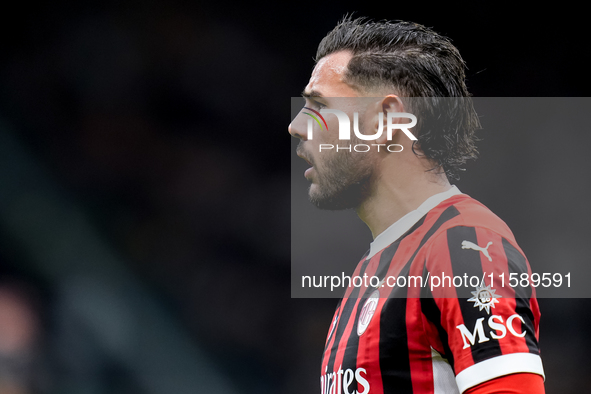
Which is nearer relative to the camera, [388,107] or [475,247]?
[475,247]

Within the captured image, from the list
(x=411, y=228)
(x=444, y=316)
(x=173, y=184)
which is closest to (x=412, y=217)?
(x=411, y=228)

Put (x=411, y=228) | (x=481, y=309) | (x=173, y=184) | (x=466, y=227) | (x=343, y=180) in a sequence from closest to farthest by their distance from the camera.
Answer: (x=481, y=309) < (x=466, y=227) < (x=411, y=228) < (x=343, y=180) < (x=173, y=184)

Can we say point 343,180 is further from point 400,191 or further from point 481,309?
point 481,309

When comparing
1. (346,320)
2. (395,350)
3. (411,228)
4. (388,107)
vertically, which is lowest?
(395,350)

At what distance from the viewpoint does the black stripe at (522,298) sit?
73 cm

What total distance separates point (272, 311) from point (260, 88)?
64.4 inches

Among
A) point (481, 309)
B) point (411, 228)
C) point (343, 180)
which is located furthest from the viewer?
point (343, 180)

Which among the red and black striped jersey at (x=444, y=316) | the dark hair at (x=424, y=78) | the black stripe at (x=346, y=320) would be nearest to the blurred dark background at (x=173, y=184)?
the dark hair at (x=424, y=78)

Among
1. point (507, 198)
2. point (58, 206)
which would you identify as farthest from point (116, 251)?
point (507, 198)

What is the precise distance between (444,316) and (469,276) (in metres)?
0.07

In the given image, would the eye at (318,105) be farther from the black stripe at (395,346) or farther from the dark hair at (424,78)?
the black stripe at (395,346)

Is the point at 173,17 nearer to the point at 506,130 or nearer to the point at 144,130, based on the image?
the point at 144,130

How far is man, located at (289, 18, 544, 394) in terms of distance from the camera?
0.73 meters

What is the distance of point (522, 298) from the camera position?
75 cm
